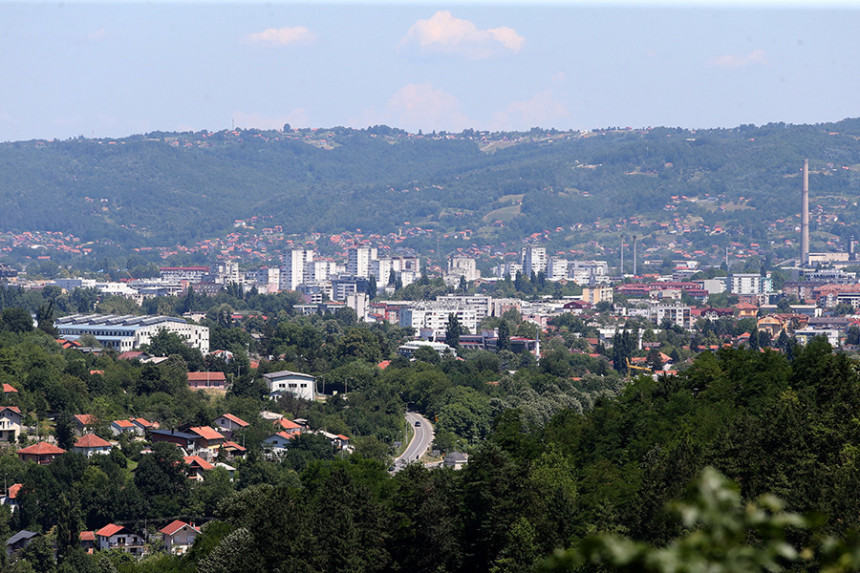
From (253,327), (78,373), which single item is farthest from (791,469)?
(253,327)

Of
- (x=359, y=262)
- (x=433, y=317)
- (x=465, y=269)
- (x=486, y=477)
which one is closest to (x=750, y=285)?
(x=465, y=269)

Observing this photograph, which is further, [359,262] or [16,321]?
[359,262]

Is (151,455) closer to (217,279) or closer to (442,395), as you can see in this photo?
(442,395)

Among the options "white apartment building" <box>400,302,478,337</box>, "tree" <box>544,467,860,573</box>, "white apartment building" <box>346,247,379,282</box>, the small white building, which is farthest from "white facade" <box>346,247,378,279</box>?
"tree" <box>544,467,860,573</box>

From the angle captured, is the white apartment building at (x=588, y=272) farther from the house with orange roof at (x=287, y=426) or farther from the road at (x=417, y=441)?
the house with orange roof at (x=287, y=426)

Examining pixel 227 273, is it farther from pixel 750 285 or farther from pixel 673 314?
pixel 673 314

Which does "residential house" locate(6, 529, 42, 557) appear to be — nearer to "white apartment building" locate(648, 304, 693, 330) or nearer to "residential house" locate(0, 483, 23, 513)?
"residential house" locate(0, 483, 23, 513)

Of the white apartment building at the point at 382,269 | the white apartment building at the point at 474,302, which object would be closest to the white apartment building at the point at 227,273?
the white apartment building at the point at 382,269
